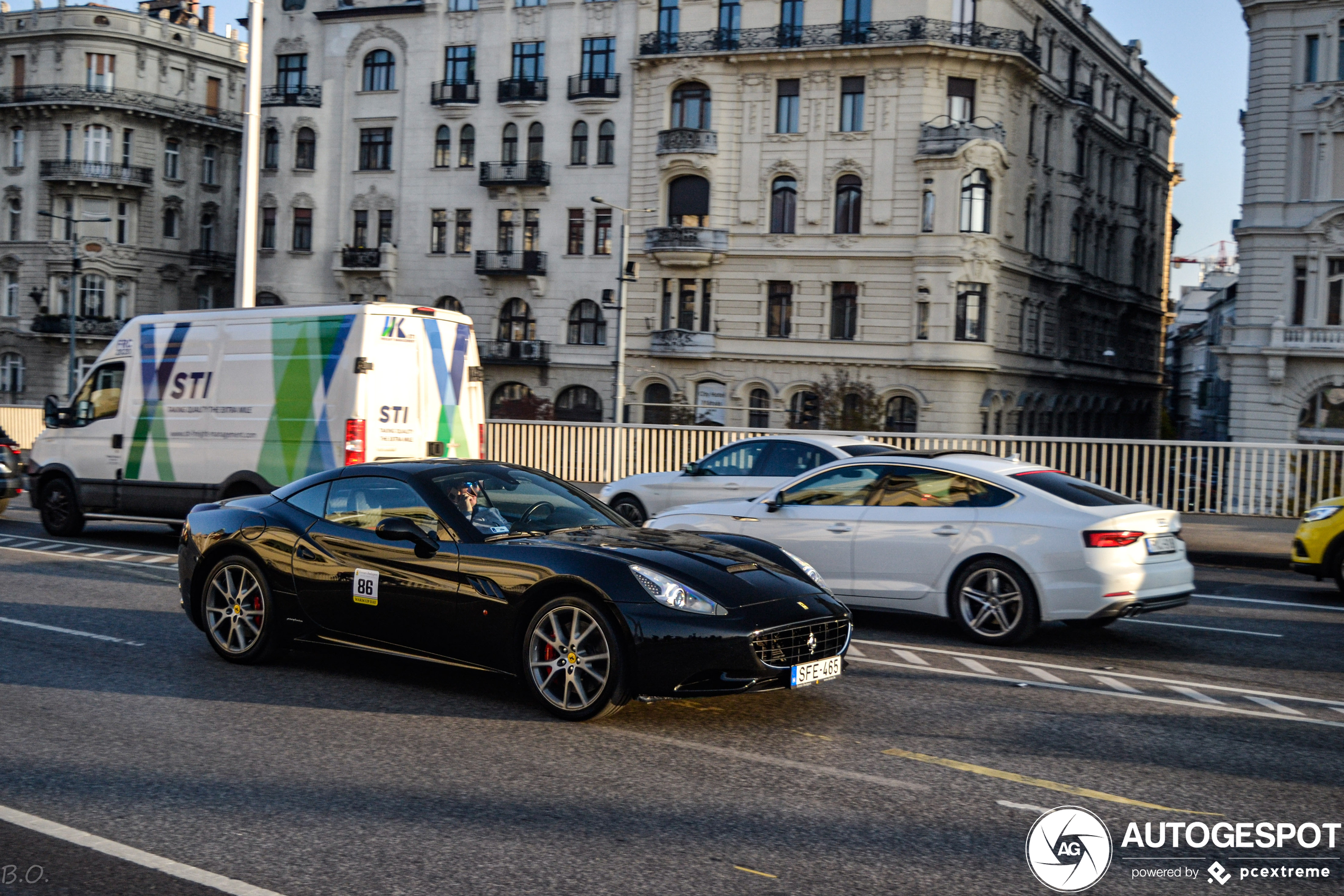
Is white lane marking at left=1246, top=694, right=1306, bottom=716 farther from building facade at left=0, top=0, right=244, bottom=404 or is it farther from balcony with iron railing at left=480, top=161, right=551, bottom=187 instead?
building facade at left=0, top=0, right=244, bottom=404

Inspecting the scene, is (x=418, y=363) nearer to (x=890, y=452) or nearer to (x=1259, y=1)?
(x=890, y=452)

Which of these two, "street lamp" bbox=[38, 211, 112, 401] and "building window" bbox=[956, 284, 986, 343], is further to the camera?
"street lamp" bbox=[38, 211, 112, 401]

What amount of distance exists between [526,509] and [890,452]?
5.78 metres

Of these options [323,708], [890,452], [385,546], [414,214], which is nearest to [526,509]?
[385,546]

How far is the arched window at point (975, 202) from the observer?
150ft

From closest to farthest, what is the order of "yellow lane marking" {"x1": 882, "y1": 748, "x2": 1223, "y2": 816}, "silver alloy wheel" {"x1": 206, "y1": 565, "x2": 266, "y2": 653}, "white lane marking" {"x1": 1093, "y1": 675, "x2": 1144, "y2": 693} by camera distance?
1. "yellow lane marking" {"x1": 882, "y1": 748, "x2": 1223, "y2": 816}
2. "white lane marking" {"x1": 1093, "y1": 675, "x2": 1144, "y2": 693}
3. "silver alloy wheel" {"x1": 206, "y1": 565, "x2": 266, "y2": 653}

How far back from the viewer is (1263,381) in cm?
4191

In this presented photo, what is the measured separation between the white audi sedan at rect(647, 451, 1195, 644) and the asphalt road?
1.42 feet

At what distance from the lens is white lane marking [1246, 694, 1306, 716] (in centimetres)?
764

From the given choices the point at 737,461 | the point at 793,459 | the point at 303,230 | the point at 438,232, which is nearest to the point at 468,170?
the point at 438,232

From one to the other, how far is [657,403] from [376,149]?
16.1 meters

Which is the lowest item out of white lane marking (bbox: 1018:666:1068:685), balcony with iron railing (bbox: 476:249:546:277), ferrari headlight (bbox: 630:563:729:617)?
white lane marking (bbox: 1018:666:1068:685)
